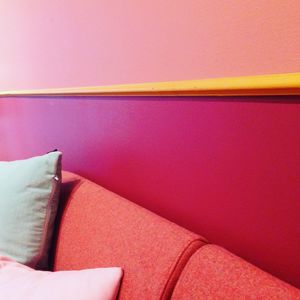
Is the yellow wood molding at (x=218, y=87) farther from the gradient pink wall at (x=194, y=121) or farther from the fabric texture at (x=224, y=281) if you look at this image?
the fabric texture at (x=224, y=281)

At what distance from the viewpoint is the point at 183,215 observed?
810mm

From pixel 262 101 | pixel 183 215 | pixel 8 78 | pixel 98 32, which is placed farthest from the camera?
pixel 8 78

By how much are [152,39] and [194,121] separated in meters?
0.28

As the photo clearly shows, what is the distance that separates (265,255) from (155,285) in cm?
24

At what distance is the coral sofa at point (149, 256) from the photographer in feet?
1.69

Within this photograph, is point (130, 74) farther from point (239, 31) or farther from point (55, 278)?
point (55, 278)

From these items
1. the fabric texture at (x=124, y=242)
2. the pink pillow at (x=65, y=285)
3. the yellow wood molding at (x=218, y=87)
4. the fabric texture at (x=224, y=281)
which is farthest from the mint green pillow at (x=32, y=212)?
the fabric texture at (x=224, y=281)

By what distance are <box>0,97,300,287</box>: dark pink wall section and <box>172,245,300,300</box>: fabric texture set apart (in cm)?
11

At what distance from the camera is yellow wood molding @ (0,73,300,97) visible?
1.76 ft

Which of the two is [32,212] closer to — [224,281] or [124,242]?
[124,242]

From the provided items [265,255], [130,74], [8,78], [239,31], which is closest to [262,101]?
[239,31]

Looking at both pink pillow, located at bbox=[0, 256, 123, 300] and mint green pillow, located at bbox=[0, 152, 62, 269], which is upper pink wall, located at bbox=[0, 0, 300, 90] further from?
pink pillow, located at bbox=[0, 256, 123, 300]

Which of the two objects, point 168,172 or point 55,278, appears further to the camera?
point 168,172

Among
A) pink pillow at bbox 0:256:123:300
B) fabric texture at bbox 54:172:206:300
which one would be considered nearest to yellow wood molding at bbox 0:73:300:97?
fabric texture at bbox 54:172:206:300
